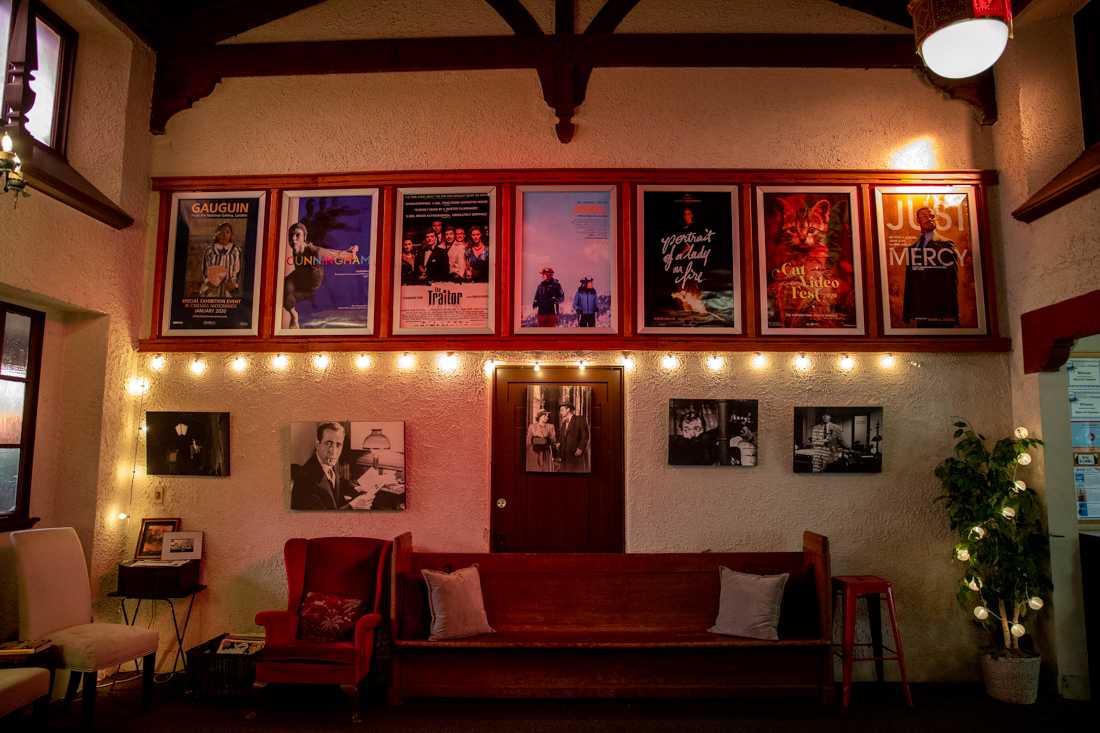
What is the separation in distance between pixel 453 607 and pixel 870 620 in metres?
3.24

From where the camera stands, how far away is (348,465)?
5.79 meters

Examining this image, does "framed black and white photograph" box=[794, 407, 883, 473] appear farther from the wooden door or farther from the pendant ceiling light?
the pendant ceiling light

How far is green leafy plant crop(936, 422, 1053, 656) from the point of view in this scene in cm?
515

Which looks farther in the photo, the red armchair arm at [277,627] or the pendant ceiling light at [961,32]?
the red armchair arm at [277,627]

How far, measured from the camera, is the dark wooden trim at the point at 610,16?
18.8 ft

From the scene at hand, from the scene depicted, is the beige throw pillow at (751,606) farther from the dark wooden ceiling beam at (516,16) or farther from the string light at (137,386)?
the string light at (137,386)

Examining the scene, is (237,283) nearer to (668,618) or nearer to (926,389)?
(668,618)

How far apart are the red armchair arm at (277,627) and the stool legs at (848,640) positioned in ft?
13.0

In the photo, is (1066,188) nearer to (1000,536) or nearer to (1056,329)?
(1056,329)

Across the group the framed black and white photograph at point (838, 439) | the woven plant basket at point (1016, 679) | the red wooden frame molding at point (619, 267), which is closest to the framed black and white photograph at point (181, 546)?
the red wooden frame molding at point (619, 267)

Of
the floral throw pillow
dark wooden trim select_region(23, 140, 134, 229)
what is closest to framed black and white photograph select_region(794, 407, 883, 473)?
the floral throw pillow

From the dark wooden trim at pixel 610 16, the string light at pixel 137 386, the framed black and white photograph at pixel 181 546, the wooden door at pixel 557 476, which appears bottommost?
the framed black and white photograph at pixel 181 546

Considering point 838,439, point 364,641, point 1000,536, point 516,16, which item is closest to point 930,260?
point 838,439

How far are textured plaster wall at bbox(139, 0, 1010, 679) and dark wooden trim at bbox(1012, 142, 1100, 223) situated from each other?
28.2 inches
